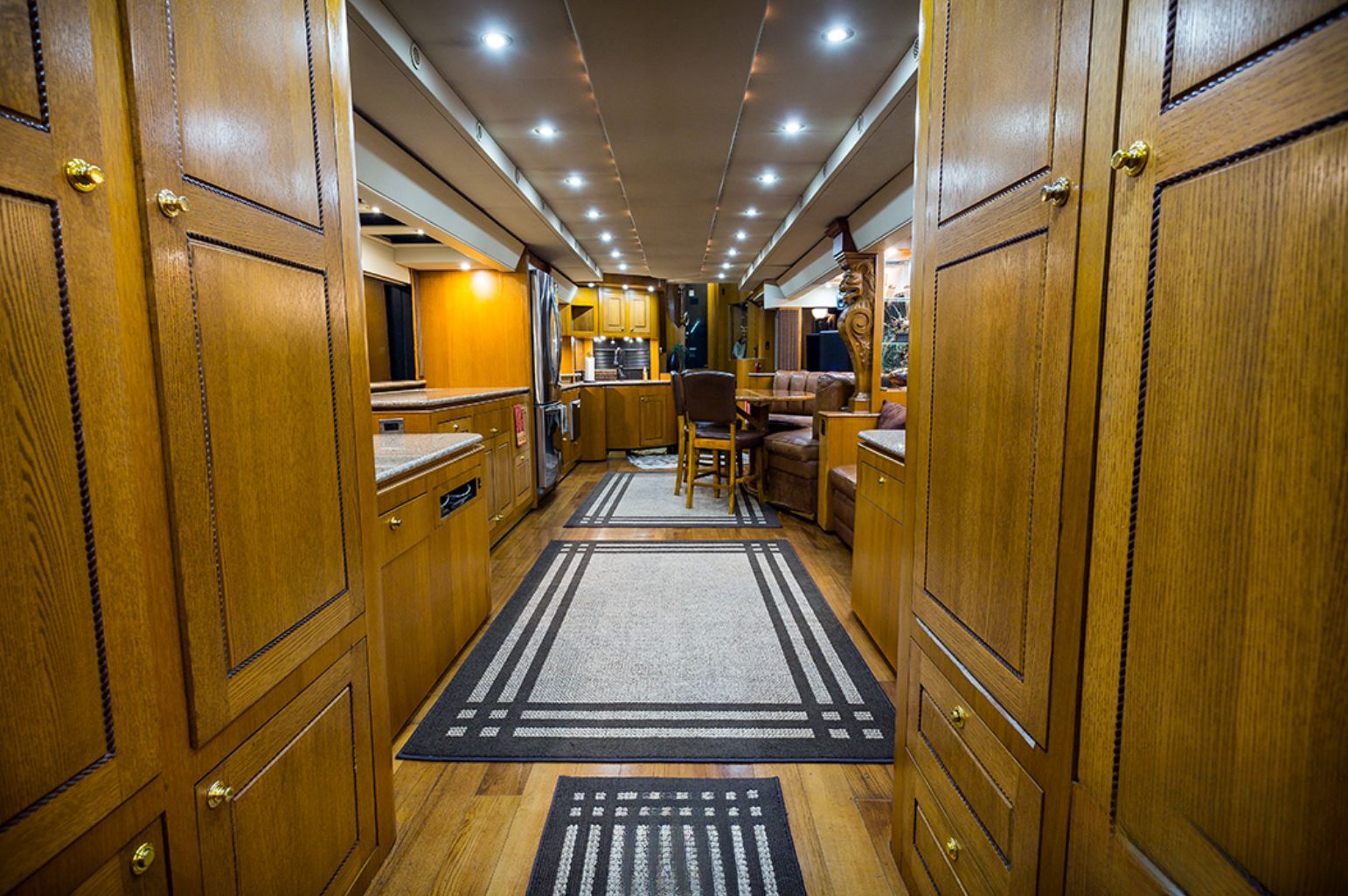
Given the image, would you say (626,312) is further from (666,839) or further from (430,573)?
(666,839)

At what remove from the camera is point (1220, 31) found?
581 mm

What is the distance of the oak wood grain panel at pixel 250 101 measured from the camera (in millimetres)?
870

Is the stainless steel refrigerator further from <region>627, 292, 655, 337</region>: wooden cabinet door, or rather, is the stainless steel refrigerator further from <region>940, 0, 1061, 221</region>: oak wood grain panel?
<region>940, 0, 1061, 221</region>: oak wood grain panel

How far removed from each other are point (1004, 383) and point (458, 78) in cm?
258

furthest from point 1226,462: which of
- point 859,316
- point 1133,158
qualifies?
point 859,316

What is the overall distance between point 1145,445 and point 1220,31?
413 mm

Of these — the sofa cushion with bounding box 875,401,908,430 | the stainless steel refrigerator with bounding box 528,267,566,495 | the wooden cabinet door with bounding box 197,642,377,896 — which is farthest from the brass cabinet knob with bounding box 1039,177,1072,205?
the stainless steel refrigerator with bounding box 528,267,566,495

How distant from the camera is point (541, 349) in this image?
5.27 metres

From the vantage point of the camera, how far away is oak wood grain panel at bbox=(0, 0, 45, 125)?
601 mm

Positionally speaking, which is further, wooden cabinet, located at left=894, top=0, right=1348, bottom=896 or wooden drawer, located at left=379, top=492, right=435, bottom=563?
wooden drawer, located at left=379, top=492, right=435, bottom=563

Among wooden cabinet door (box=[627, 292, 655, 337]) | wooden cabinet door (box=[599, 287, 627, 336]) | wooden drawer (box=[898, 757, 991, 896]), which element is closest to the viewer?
wooden drawer (box=[898, 757, 991, 896])

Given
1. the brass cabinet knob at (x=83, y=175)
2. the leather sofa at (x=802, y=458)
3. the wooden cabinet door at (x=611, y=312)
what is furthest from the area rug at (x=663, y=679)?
the wooden cabinet door at (x=611, y=312)

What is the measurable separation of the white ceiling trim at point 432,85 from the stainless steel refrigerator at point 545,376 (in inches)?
47.3

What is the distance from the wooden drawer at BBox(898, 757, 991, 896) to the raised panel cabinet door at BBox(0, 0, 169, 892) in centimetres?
134
